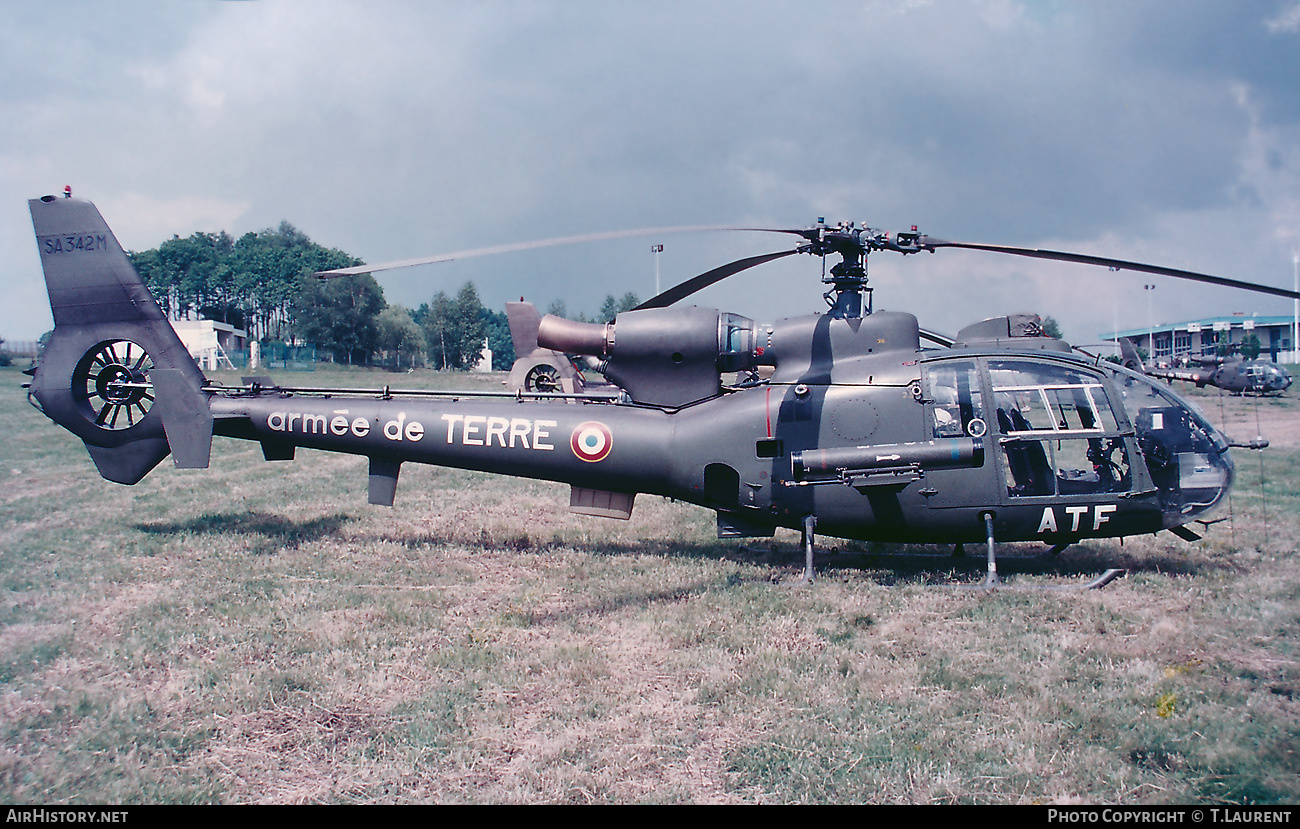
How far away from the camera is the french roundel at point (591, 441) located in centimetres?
774

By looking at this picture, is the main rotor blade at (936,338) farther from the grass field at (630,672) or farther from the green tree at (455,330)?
the green tree at (455,330)

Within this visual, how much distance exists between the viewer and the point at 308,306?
50688mm

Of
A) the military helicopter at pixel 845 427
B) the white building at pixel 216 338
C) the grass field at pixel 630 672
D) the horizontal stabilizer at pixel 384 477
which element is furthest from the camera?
the white building at pixel 216 338

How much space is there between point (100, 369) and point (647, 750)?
30.0 feet

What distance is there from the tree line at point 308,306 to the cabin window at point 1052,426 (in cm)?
3752

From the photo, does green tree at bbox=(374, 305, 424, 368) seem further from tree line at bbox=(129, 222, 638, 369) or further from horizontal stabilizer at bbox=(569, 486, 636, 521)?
horizontal stabilizer at bbox=(569, 486, 636, 521)

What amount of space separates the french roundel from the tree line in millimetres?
35590

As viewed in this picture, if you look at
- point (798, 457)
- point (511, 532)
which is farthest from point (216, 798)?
point (511, 532)

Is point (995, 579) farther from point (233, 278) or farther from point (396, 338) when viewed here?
point (233, 278)

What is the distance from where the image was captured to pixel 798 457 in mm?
6727

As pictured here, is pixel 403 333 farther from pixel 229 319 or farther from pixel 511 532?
pixel 511 532

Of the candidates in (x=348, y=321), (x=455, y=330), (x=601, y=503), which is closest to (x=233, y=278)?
(x=348, y=321)

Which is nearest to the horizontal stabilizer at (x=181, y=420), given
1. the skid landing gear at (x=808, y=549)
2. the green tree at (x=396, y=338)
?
the skid landing gear at (x=808, y=549)

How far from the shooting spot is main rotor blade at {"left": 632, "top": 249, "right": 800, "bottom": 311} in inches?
277
